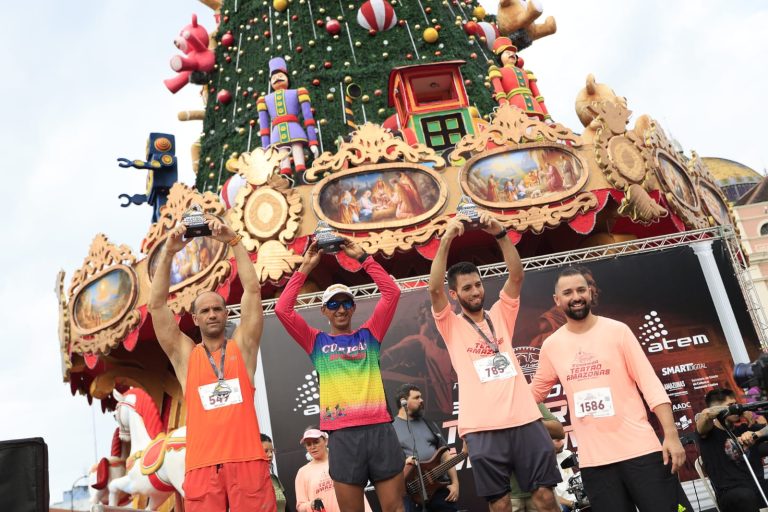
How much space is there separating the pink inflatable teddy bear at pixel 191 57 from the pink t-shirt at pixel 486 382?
15.9 m

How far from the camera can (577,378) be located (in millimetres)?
4055

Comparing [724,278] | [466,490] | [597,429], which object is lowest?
[466,490]

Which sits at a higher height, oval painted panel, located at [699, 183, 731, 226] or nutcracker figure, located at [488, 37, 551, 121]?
nutcracker figure, located at [488, 37, 551, 121]

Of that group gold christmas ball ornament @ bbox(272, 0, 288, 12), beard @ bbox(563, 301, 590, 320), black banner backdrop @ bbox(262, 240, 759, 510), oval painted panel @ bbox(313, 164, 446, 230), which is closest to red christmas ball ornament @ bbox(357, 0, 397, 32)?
gold christmas ball ornament @ bbox(272, 0, 288, 12)

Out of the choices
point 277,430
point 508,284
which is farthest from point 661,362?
point 508,284

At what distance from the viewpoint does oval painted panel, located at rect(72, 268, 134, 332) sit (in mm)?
13164

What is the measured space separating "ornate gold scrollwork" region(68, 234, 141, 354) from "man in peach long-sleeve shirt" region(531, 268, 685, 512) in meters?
10.2

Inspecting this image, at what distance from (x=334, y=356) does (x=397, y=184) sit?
7432 millimetres

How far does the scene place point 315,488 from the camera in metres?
6.34

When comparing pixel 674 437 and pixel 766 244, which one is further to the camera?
pixel 766 244

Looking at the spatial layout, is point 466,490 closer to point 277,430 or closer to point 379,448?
point 277,430

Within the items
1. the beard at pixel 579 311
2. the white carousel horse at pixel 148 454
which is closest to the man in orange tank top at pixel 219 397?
the beard at pixel 579 311

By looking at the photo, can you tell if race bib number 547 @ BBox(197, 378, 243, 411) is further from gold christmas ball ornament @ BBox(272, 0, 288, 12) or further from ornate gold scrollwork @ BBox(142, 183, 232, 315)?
gold christmas ball ornament @ BBox(272, 0, 288, 12)

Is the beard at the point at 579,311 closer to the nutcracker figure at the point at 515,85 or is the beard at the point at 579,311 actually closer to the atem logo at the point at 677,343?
the atem logo at the point at 677,343
